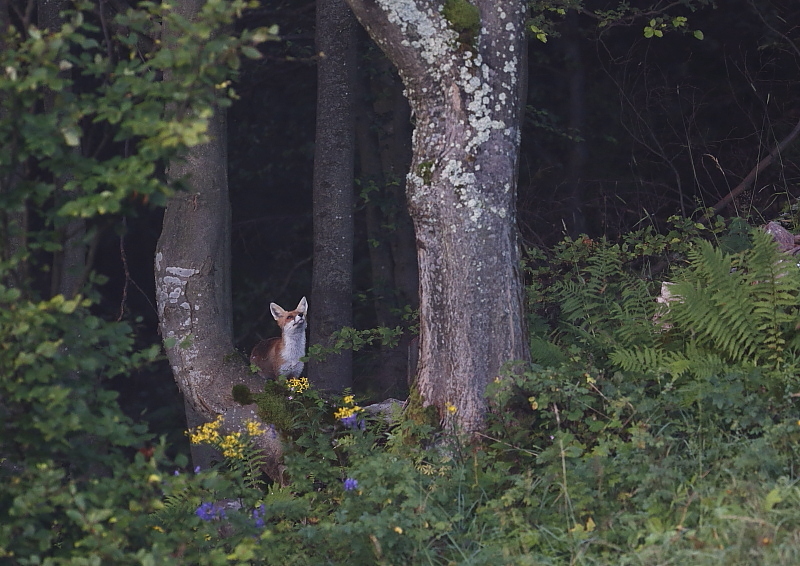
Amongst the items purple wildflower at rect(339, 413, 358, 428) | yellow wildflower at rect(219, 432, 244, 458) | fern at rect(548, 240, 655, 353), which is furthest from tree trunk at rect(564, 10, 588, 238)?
yellow wildflower at rect(219, 432, 244, 458)

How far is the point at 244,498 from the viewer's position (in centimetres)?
514

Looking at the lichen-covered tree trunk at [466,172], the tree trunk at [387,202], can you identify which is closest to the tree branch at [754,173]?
the tree trunk at [387,202]

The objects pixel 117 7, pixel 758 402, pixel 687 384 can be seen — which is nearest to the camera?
pixel 758 402

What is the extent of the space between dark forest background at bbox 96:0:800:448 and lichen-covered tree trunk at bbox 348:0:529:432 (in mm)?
4040

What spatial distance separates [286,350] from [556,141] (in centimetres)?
580

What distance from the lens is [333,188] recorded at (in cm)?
943

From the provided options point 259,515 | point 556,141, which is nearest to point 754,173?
point 556,141

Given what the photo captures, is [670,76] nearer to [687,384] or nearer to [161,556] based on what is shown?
[687,384]

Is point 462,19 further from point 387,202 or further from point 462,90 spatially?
point 387,202

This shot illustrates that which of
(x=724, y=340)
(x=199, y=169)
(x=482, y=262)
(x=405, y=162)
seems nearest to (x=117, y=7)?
(x=199, y=169)

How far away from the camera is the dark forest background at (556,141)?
1076 cm

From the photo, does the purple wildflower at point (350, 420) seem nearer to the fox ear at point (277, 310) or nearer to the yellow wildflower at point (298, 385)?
the yellow wildflower at point (298, 385)

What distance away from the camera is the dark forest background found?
10.8 metres

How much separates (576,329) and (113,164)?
12.1 feet
